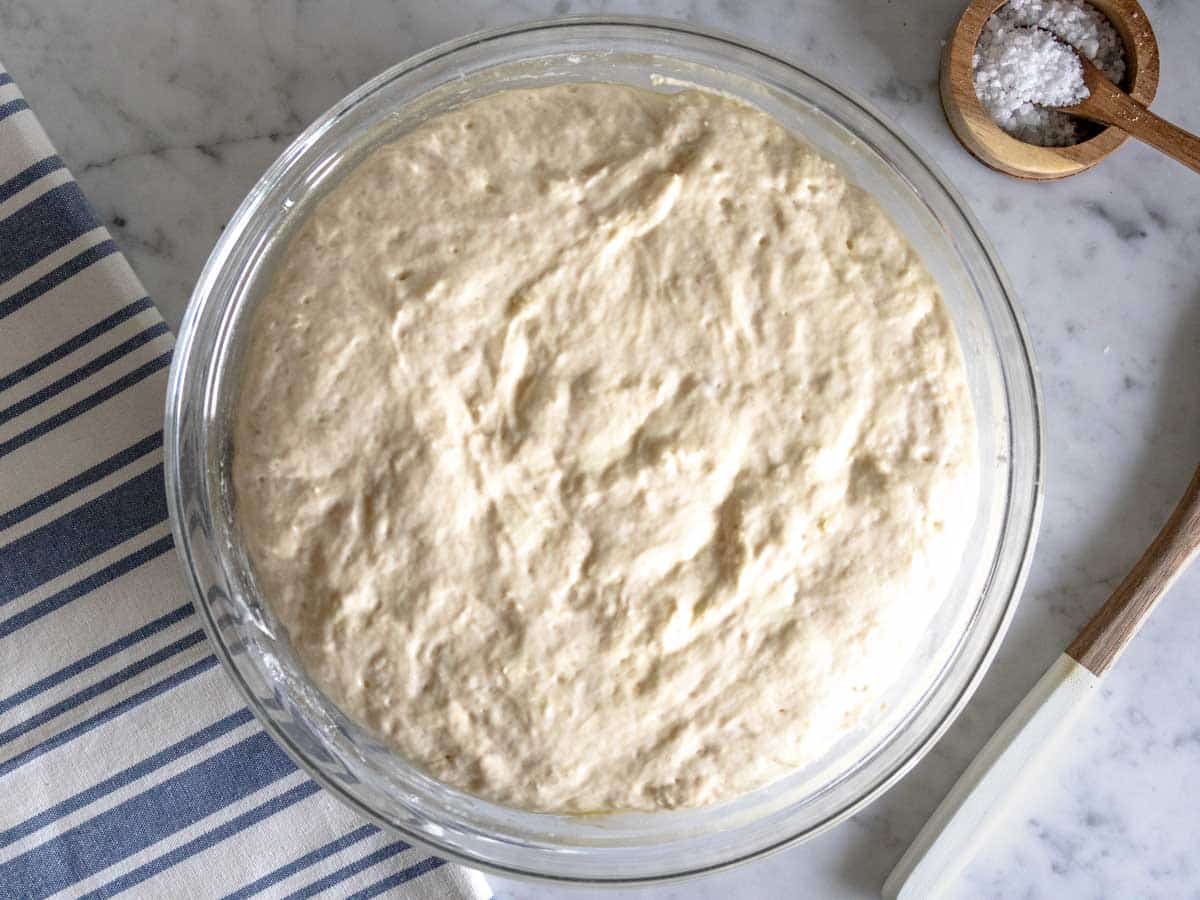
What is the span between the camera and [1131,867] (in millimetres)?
1467

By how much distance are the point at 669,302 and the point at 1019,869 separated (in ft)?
3.00

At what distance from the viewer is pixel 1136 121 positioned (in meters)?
1.34

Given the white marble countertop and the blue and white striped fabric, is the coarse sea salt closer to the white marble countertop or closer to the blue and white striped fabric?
the white marble countertop

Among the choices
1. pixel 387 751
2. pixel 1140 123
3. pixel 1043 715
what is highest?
pixel 1140 123

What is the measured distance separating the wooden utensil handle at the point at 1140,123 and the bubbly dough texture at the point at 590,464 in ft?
1.45

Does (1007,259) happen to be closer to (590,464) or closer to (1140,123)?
(1140,123)

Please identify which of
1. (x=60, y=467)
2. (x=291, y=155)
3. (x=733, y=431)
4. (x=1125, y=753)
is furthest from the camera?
(x=1125, y=753)

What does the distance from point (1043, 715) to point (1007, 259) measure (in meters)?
0.58

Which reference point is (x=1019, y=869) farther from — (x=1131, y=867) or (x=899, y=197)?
(x=899, y=197)

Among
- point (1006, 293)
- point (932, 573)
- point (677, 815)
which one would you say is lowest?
point (677, 815)

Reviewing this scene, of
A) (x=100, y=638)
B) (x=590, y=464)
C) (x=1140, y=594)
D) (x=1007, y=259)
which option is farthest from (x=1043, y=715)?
(x=100, y=638)

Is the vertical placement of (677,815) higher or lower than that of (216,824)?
lower

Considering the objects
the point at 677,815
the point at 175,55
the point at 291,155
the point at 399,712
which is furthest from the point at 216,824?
the point at 175,55

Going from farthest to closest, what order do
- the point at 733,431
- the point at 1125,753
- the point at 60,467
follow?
the point at 1125,753, the point at 60,467, the point at 733,431
